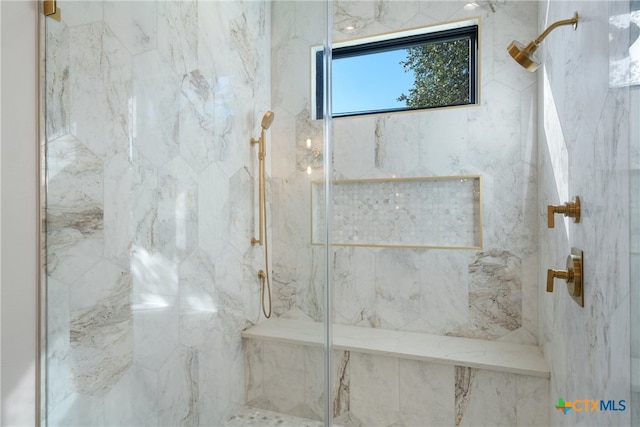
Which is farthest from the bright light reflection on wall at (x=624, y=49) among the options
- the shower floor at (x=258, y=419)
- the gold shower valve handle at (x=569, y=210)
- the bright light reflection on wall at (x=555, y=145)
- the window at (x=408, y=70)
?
the window at (x=408, y=70)

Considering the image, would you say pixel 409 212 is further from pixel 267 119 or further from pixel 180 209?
pixel 180 209

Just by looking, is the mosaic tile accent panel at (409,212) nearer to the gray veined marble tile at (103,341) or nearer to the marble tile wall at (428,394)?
the marble tile wall at (428,394)

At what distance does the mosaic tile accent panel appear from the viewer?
2045 mm

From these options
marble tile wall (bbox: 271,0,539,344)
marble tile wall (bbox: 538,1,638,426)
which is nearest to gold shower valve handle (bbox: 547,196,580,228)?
marble tile wall (bbox: 538,1,638,426)

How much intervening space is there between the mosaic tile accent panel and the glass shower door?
1086mm

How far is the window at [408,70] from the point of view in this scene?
2121 mm

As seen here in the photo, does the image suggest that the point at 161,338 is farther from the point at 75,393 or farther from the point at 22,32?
the point at 22,32

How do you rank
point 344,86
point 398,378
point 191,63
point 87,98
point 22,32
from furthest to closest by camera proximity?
point 344,86 < point 398,378 < point 191,63 < point 87,98 < point 22,32

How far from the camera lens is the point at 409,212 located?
7.04 ft

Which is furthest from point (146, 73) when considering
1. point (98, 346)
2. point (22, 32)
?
point (98, 346)

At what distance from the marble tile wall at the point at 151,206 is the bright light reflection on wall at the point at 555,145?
3.37 feet

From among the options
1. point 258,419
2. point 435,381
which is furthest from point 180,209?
point 435,381

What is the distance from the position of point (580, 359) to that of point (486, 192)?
1.10 meters

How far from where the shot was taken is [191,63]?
1146 mm
